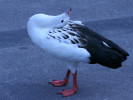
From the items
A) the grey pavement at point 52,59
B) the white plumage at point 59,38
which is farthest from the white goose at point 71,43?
the grey pavement at point 52,59

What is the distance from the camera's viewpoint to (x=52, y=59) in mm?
6105

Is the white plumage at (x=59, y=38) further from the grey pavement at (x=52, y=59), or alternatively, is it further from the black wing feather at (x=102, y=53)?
the grey pavement at (x=52, y=59)

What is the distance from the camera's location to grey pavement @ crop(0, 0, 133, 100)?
4922 mm

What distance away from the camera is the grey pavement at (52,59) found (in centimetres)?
492

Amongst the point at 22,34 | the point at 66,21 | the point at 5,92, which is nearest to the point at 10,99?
the point at 5,92

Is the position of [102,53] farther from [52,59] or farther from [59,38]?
[52,59]

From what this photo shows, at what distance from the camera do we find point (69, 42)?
4434 millimetres

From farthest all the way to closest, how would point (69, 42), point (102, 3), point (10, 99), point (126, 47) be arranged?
point (102, 3)
point (126, 47)
point (10, 99)
point (69, 42)

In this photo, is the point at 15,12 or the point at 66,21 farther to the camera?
the point at 15,12

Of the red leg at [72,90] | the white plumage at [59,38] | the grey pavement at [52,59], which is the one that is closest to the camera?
the white plumage at [59,38]

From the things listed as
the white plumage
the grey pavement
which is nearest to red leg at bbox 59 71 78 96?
the grey pavement

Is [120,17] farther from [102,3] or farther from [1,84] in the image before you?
[1,84]

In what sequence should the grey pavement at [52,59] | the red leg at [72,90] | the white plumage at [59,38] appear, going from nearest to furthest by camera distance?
1. the white plumage at [59,38]
2. the red leg at [72,90]
3. the grey pavement at [52,59]

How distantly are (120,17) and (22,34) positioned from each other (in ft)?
8.86
